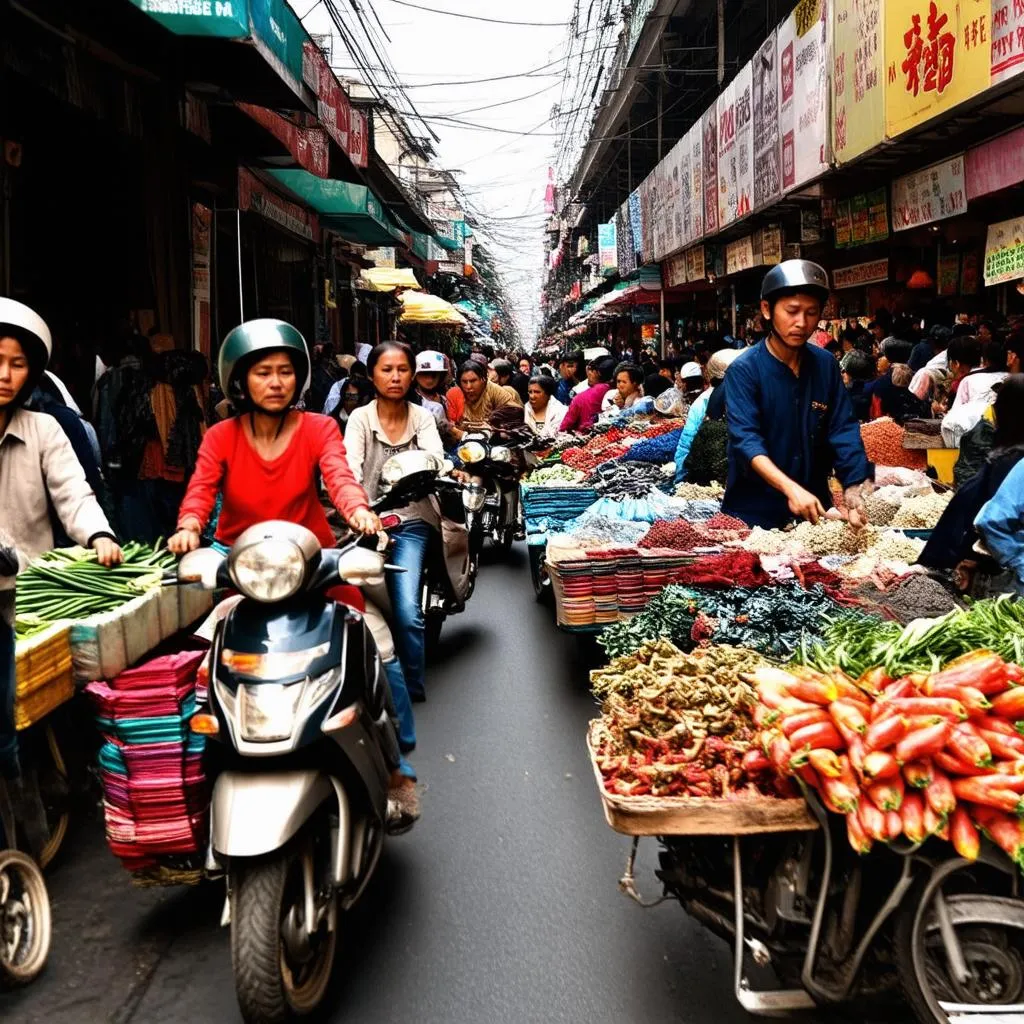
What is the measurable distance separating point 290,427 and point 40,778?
1702 millimetres

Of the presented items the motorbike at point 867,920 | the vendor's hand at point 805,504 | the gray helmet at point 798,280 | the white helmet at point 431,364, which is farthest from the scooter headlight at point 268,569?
the white helmet at point 431,364

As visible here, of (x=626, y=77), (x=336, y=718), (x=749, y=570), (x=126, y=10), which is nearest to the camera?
(x=336, y=718)

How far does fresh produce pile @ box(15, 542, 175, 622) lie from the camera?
4168 millimetres

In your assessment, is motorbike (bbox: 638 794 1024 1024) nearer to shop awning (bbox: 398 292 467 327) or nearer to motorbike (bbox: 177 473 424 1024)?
motorbike (bbox: 177 473 424 1024)

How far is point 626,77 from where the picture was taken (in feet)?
77.0

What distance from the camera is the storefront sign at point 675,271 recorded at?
23141mm

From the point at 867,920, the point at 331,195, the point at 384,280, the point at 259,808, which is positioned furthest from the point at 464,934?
the point at 384,280

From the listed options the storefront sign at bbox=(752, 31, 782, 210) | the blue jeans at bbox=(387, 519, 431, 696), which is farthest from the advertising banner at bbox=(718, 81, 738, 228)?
the blue jeans at bbox=(387, 519, 431, 696)

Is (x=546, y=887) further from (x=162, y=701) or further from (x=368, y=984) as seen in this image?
(x=162, y=701)

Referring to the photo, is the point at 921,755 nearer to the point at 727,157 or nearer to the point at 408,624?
the point at 408,624

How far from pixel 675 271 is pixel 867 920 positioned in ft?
74.5

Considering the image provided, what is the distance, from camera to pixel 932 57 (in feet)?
26.9

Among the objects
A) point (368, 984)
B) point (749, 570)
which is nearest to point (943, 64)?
point (749, 570)

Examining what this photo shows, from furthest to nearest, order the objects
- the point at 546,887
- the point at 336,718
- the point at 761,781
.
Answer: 1. the point at 546,887
2. the point at 336,718
3. the point at 761,781
